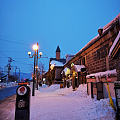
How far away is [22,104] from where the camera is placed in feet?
15.9

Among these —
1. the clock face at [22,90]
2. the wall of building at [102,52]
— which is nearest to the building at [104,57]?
the wall of building at [102,52]

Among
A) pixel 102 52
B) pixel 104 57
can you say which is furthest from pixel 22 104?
pixel 102 52

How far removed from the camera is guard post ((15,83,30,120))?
476 centimetres

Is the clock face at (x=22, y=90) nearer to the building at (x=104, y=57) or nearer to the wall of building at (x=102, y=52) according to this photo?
the building at (x=104, y=57)

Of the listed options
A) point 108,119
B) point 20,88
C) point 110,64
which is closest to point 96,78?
point 110,64

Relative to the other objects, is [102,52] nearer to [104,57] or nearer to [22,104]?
[104,57]

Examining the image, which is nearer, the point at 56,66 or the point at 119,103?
the point at 119,103

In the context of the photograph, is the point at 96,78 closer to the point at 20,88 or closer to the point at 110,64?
the point at 110,64

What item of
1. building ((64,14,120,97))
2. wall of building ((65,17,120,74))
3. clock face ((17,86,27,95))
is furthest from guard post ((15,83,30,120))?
wall of building ((65,17,120,74))

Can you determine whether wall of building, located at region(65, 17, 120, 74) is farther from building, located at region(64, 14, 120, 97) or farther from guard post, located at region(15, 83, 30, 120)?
guard post, located at region(15, 83, 30, 120)

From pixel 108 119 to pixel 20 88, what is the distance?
13.4 feet

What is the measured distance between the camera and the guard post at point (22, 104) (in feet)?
15.6

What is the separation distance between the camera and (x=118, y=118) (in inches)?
193

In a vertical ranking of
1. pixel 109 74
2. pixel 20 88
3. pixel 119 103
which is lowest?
pixel 119 103
